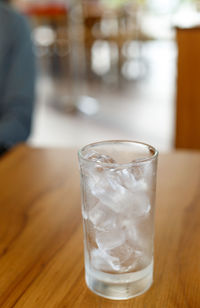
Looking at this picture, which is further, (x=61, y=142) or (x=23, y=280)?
(x=61, y=142)

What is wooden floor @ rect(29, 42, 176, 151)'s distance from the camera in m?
2.75

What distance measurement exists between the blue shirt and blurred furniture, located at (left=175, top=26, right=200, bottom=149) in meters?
0.46

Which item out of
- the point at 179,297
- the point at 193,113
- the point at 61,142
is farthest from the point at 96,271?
the point at 61,142

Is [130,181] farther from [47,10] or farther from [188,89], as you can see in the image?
[47,10]

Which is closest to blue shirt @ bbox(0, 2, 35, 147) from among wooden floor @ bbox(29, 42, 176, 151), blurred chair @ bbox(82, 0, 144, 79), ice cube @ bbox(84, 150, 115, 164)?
ice cube @ bbox(84, 150, 115, 164)

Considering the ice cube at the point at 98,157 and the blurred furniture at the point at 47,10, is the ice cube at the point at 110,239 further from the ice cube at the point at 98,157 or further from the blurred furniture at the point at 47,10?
the blurred furniture at the point at 47,10

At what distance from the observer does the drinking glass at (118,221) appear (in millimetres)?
368

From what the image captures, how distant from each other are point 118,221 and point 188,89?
910mm

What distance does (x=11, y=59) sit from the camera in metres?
1.24

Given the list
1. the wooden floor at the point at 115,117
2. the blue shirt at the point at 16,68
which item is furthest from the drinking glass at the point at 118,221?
the wooden floor at the point at 115,117

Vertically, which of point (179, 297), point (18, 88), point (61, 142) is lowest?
point (61, 142)

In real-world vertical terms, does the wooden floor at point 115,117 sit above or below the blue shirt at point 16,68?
below

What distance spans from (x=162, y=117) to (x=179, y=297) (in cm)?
282

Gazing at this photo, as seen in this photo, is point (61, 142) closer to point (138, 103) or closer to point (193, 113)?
point (138, 103)
